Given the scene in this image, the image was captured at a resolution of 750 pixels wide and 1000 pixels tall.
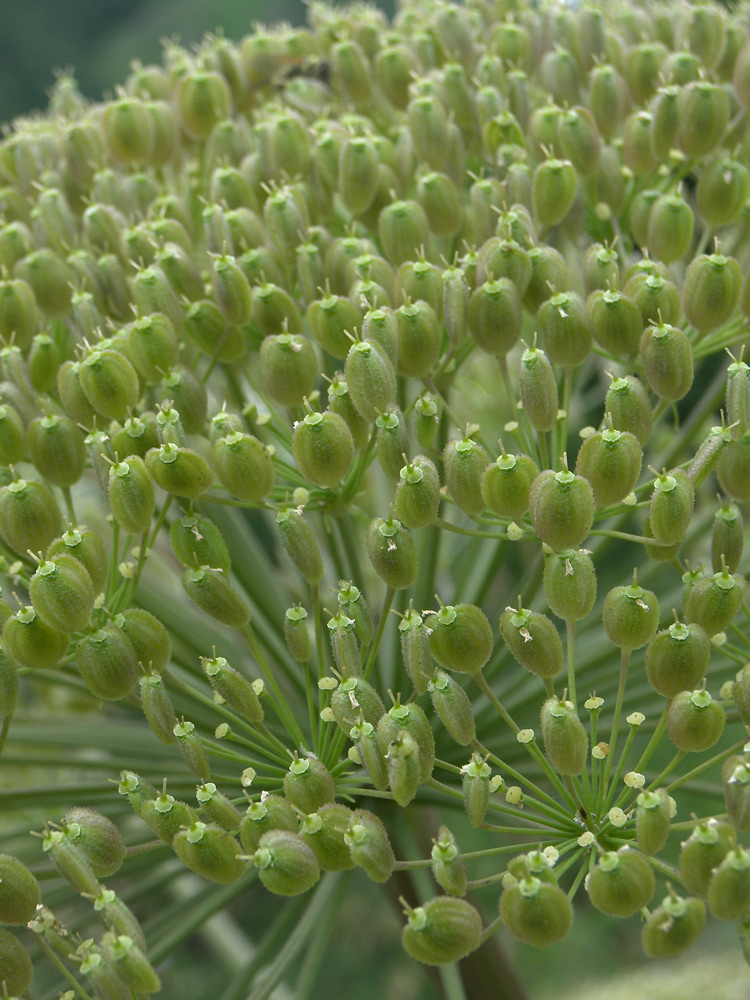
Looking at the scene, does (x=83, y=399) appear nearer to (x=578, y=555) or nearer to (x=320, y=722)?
(x=320, y=722)

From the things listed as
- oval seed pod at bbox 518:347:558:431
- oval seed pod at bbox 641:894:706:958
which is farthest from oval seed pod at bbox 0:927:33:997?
oval seed pod at bbox 518:347:558:431

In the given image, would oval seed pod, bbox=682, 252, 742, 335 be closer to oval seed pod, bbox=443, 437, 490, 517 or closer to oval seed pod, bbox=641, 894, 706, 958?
oval seed pod, bbox=443, 437, 490, 517

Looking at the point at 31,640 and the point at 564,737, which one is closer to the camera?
the point at 564,737

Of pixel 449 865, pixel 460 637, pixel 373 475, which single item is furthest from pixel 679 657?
pixel 373 475

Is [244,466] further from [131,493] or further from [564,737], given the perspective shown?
[564,737]

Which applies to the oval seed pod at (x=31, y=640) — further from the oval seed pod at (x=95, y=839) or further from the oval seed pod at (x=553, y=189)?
the oval seed pod at (x=553, y=189)

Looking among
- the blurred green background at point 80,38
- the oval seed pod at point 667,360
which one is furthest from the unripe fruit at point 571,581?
the blurred green background at point 80,38
